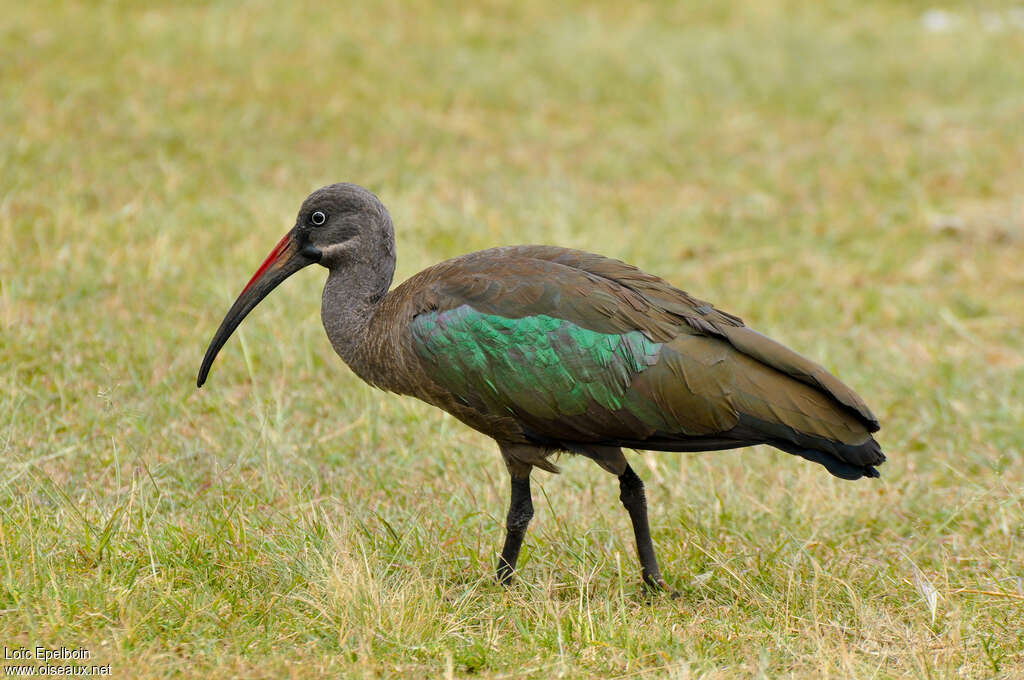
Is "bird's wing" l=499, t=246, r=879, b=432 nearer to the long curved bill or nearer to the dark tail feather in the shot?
the dark tail feather

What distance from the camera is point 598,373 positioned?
4016 mm

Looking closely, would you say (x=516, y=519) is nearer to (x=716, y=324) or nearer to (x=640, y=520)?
(x=640, y=520)

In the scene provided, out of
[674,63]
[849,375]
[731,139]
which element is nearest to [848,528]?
[849,375]

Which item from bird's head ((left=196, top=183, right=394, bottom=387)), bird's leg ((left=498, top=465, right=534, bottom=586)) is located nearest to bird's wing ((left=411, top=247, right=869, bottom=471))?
bird's leg ((left=498, top=465, right=534, bottom=586))

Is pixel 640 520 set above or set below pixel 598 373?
below

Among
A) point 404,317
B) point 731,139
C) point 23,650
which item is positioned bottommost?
point 23,650

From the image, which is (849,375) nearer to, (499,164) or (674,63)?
(499,164)

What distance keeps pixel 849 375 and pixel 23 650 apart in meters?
4.26

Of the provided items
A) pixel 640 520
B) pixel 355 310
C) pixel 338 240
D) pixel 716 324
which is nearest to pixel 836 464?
pixel 716 324

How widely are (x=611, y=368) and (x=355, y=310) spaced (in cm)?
98

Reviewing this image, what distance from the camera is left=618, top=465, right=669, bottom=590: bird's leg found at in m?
4.29

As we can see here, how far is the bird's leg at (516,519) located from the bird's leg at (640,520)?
321mm

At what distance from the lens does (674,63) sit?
11.7 meters

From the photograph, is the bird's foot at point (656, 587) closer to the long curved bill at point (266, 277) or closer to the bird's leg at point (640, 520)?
the bird's leg at point (640, 520)
